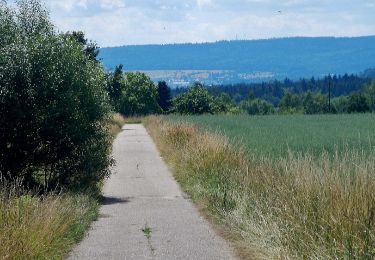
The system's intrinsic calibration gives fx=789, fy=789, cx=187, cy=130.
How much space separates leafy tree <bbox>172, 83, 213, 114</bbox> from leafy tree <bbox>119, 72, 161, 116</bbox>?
25.4 ft

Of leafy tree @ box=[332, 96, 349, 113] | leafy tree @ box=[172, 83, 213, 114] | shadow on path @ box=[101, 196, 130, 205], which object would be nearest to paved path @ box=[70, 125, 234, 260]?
shadow on path @ box=[101, 196, 130, 205]

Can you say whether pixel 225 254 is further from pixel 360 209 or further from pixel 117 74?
pixel 117 74

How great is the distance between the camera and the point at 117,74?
89.8m

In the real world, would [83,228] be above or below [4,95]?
below

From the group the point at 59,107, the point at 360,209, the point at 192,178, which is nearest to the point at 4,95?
the point at 59,107

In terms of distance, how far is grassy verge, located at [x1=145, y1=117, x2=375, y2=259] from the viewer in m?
8.74

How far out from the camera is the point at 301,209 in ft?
33.6

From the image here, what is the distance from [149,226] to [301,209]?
13.8 ft

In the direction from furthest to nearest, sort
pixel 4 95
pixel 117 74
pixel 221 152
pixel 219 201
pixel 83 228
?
1. pixel 117 74
2. pixel 221 152
3. pixel 4 95
4. pixel 219 201
5. pixel 83 228

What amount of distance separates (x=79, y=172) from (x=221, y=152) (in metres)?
3.83

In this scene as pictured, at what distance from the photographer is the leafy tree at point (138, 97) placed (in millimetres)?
109125

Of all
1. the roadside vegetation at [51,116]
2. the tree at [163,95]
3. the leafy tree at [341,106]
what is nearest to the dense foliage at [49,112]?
the roadside vegetation at [51,116]

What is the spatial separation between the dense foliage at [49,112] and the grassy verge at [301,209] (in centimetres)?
436

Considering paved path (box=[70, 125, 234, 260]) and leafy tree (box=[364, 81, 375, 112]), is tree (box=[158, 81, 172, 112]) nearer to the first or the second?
leafy tree (box=[364, 81, 375, 112])
